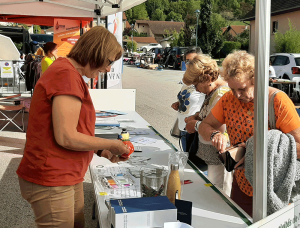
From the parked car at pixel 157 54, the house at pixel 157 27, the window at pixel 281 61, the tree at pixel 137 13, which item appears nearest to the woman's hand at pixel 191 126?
the window at pixel 281 61

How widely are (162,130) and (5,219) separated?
4005 mm

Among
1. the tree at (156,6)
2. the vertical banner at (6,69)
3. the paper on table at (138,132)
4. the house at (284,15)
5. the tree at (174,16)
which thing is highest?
the tree at (156,6)

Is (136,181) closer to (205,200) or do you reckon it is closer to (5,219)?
(205,200)

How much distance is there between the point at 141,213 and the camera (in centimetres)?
136

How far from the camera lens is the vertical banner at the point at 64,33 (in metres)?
7.36

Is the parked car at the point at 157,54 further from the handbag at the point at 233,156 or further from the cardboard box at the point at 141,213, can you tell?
the cardboard box at the point at 141,213

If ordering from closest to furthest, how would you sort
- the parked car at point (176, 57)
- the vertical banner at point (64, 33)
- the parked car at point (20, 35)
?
the vertical banner at point (64, 33) < the parked car at point (20, 35) < the parked car at point (176, 57)

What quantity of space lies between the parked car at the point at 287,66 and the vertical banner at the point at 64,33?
8480mm

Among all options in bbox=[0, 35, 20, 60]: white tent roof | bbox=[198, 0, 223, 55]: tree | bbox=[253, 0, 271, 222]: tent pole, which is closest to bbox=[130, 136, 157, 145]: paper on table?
bbox=[253, 0, 271, 222]: tent pole

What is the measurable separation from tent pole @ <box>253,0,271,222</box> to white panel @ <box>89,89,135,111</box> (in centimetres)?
374

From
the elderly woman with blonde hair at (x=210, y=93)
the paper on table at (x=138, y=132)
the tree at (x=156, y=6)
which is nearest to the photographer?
the elderly woman with blonde hair at (x=210, y=93)

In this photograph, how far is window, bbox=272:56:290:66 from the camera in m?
13.4

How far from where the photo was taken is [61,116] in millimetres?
1419

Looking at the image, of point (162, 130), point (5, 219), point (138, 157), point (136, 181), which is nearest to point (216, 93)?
point (138, 157)
